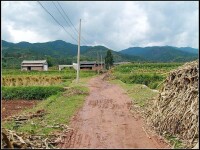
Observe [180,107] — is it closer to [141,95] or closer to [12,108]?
[12,108]

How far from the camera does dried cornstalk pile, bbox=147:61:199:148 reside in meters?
11.0

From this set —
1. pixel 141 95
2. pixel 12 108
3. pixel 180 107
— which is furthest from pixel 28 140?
pixel 141 95

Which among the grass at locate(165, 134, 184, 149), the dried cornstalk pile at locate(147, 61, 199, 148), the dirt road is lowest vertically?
the dirt road

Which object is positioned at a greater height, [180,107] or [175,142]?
[180,107]

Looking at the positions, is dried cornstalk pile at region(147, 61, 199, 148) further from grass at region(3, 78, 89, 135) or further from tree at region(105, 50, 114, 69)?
tree at region(105, 50, 114, 69)

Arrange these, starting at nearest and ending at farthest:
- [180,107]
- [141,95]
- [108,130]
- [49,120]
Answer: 1. [180,107]
2. [108,130]
3. [49,120]
4. [141,95]

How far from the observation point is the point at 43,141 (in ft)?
34.0

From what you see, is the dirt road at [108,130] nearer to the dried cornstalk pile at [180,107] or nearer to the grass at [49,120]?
the grass at [49,120]

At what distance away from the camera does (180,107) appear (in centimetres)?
1185

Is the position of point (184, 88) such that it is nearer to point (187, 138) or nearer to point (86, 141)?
point (187, 138)

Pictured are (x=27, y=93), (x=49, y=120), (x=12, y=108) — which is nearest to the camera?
(x=49, y=120)

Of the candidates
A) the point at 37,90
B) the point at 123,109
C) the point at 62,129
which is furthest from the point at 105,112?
the point at 37,90

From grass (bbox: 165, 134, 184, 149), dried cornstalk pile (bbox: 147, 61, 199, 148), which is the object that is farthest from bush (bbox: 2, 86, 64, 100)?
grass (bbox: 165, 134, 184, 149)

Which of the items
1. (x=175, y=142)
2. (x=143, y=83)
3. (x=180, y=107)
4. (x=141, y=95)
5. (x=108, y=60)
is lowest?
(x=143, y=83)
